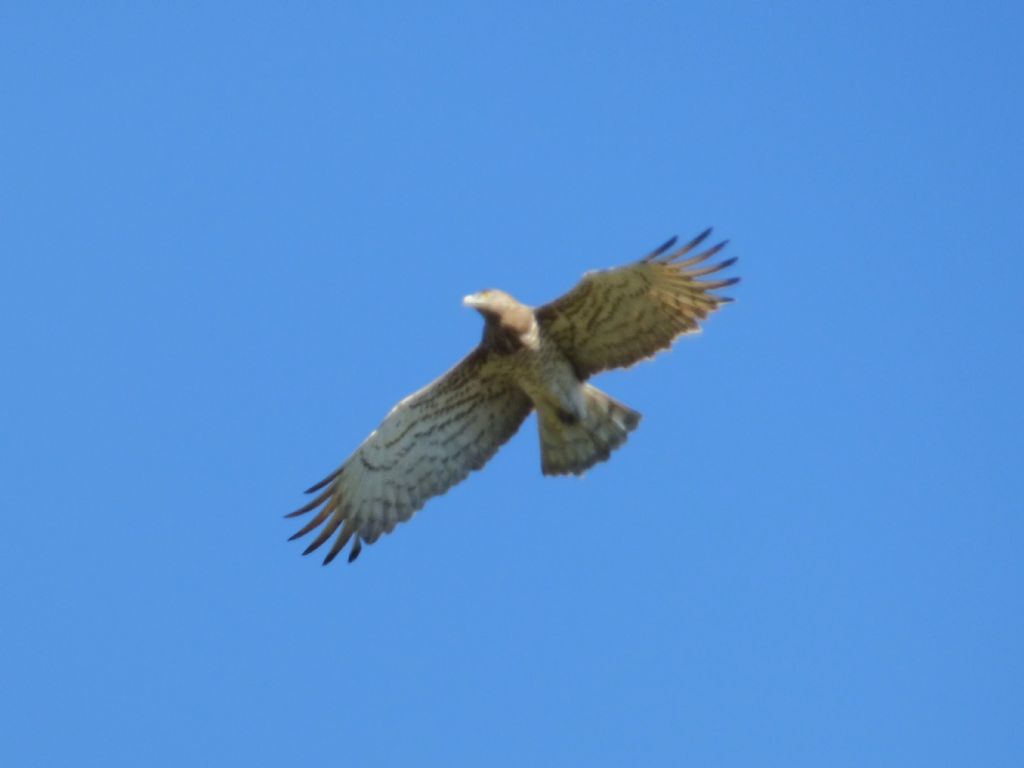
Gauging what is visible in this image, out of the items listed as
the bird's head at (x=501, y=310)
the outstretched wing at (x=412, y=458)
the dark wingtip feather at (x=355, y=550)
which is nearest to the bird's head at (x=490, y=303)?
the bird's head at (x=501, y=310)

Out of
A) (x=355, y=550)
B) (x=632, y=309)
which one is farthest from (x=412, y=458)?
(x=632, y=309)

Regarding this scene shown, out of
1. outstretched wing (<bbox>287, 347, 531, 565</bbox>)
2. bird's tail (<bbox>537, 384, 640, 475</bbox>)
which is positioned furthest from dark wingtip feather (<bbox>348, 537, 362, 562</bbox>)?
bird's tail (<bbox>537, 384, 640, 475</bbox>)

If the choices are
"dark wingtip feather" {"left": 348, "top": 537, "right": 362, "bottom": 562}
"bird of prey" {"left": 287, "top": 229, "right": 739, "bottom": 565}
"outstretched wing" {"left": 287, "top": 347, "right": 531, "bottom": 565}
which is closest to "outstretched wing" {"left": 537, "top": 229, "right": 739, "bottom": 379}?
"bird of prey" {"left": 287, "top": 229, "right": 739, "bottom": 565}

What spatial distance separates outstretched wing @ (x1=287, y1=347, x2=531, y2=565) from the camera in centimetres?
1176

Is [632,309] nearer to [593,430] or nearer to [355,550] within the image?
[593,430]

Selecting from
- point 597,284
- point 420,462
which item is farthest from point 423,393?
point 597,284

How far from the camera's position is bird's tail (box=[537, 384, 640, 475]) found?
11.6m

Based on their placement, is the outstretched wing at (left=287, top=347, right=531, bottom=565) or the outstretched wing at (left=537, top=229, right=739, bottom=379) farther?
the outstretched wing at (left=287, top=347, right=531, bottom=565)

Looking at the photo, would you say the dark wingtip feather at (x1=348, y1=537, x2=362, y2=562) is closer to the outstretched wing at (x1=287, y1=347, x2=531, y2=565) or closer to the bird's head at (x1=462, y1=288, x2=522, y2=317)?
the outstretched wing at (x1=287, y1=347, x2=531, y2=565)

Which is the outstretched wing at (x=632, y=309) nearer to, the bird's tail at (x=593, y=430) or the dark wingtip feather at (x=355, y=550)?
the bird's tail at (x=593, y=430)

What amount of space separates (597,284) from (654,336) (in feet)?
1.79

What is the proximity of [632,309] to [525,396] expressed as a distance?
3.31 ft

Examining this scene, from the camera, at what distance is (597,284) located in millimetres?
11023

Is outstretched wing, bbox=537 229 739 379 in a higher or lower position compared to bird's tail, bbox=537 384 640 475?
higher
